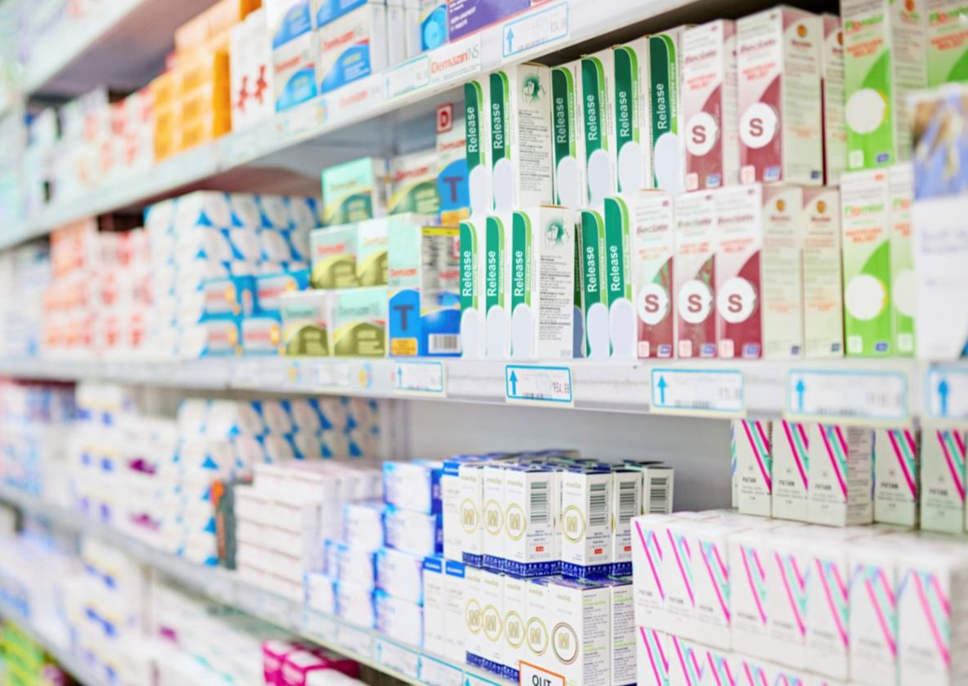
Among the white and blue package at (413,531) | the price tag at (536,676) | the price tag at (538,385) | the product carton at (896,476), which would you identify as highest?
the price tag at (538,385)

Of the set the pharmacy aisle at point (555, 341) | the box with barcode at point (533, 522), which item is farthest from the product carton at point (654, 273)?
the box with barcode at point (533, 522)

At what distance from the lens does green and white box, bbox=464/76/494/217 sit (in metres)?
1.64

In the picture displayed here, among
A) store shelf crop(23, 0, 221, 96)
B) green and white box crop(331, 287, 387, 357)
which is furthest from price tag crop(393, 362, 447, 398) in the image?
store shelf crop(23, 0, 221, 96)

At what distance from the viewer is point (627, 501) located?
152cm

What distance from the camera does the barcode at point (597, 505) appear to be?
1494mm

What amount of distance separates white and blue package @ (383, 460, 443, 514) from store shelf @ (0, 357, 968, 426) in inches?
5.7

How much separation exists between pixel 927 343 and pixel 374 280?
118 cm

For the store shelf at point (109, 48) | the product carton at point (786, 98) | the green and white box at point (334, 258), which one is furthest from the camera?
the store shelf at point (109, 48)

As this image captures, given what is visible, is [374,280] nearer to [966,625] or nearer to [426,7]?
[426,7]

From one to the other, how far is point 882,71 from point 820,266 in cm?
23

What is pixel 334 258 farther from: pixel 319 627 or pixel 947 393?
pixel 947 393

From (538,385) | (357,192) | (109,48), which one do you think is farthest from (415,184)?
(109,48)

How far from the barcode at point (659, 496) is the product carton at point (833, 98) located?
548 mm

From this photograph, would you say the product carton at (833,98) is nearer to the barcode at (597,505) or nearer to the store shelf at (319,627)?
the barcode at (597,505)
